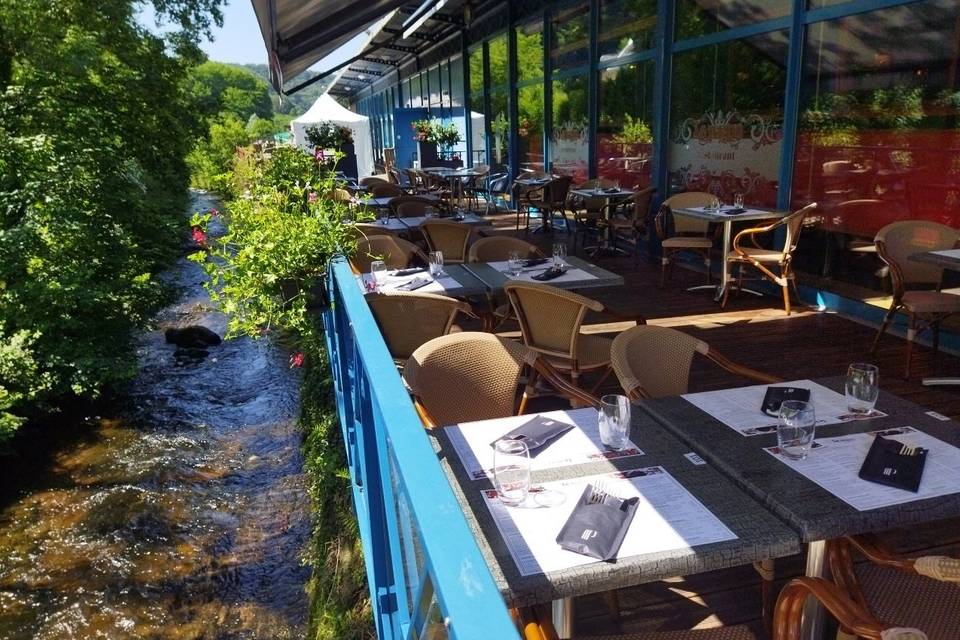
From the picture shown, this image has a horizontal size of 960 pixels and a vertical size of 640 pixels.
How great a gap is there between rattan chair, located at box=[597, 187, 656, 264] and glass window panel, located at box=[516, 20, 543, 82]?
12.7 ft

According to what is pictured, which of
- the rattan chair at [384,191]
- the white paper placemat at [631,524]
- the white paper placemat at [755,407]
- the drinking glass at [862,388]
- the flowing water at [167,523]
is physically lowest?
the flowing water at [167,523]

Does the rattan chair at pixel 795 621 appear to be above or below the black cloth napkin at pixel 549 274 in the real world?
below

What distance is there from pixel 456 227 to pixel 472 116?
33.2ft

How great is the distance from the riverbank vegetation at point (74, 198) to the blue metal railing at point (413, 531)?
19.1ft

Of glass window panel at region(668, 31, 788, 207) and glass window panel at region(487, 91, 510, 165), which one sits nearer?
glass window panel at region(668, 31, 788, 207)

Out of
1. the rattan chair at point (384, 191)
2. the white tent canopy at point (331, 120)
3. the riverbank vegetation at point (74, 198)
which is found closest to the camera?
the riverbank vegetation at point (74, 198)

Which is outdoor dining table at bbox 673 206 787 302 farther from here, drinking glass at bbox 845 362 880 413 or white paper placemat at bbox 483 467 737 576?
white paper placemat at bbox 483 467 737 576

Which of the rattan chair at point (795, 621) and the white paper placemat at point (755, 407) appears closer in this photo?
the rattan chair at point (795, 621)

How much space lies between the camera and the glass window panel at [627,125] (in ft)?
27.3

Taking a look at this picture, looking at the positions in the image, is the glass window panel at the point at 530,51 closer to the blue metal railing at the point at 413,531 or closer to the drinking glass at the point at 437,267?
the drinking glass at the point at 437,267

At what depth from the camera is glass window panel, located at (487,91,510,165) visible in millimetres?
13430

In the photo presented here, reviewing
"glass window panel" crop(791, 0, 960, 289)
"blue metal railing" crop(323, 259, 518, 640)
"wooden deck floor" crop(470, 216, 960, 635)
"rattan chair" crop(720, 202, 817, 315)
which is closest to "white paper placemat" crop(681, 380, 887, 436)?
"wooden deck floor" crop(470, 216, 960, 635)

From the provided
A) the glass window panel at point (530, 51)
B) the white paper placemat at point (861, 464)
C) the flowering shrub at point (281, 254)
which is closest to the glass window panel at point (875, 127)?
the white paper placemat at point (861, 464)

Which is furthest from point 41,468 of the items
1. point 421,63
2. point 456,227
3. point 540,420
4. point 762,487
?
point 421,63
